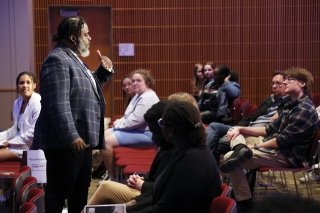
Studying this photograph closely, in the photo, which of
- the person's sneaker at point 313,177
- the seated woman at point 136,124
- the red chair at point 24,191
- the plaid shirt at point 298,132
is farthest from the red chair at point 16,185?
the person's sneaker at point 313,177

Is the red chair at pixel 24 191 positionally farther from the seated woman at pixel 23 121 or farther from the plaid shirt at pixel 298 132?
the plaid shirt at pixel 298 132

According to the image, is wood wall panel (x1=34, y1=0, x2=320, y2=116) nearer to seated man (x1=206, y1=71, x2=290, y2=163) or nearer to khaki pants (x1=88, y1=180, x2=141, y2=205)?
seated man (x1=206, y1=71, x2=290, y2=163)

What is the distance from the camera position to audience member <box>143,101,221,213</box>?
2.76 meters

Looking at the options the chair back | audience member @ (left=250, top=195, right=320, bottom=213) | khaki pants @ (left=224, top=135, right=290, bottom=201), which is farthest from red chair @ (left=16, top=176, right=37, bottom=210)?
khaki pants @ (left=224, top=135, right=290, bottom=201)

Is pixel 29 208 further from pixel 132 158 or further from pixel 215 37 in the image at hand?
pixel 215 37

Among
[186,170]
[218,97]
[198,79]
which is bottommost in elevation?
[218,97]

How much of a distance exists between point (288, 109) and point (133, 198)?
6.81 ft

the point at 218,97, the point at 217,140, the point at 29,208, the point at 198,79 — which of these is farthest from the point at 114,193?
the point at 198,79

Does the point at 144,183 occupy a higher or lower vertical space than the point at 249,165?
higher

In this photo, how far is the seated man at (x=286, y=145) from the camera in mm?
4887

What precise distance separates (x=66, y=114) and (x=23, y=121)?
2232 mm

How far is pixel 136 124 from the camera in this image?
5918 millimetres

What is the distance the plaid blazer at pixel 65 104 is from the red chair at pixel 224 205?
1.14 m

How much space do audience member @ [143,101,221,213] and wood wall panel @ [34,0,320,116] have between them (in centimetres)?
Answer: 723
